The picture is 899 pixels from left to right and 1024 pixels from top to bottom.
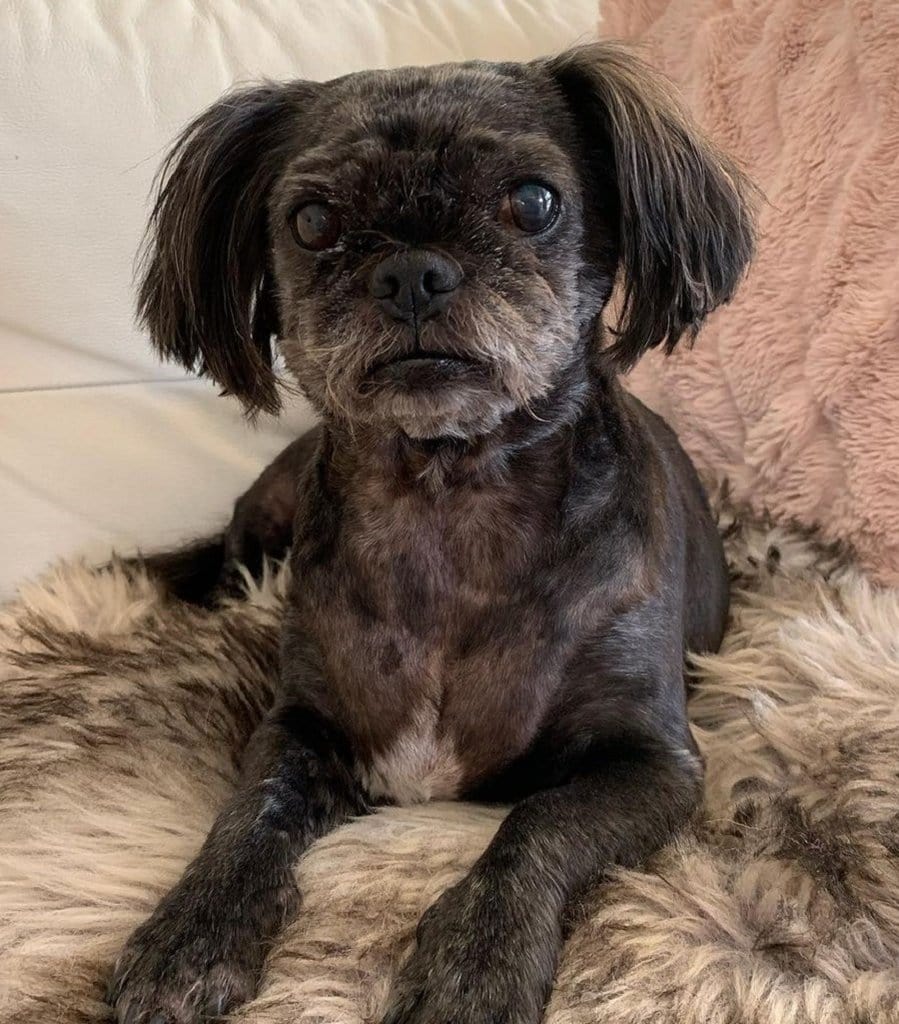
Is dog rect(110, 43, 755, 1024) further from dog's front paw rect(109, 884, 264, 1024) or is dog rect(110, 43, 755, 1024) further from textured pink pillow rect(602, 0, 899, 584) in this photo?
textured pink pillow rect(602, 0, 899, 584)

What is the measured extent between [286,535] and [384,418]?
2.08ft

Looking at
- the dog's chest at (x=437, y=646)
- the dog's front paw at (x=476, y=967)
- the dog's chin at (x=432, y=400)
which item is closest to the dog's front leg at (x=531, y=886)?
the dog's front paw at (x=476, y=967)

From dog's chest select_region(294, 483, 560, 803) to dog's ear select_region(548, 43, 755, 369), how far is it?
244 mm

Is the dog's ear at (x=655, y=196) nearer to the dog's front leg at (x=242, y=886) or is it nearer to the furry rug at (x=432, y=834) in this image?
the furry rug at (x=432, y=834)

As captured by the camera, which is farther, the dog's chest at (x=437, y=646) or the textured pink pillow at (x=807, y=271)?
the textured pink pillow at (x=807, y=271)

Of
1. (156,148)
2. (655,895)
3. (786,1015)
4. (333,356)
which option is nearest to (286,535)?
(156,148)

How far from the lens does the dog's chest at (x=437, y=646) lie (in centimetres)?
108

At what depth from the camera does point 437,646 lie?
110cm

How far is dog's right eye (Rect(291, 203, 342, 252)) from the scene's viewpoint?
38.9 inches

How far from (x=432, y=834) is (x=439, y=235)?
1.73ft

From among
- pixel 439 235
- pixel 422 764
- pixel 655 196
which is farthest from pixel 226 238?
pixel 422 764

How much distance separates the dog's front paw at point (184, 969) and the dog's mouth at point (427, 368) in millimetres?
465

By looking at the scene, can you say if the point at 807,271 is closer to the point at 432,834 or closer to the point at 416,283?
the point at 416,283

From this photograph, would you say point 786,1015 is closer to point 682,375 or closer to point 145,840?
point 145,840
